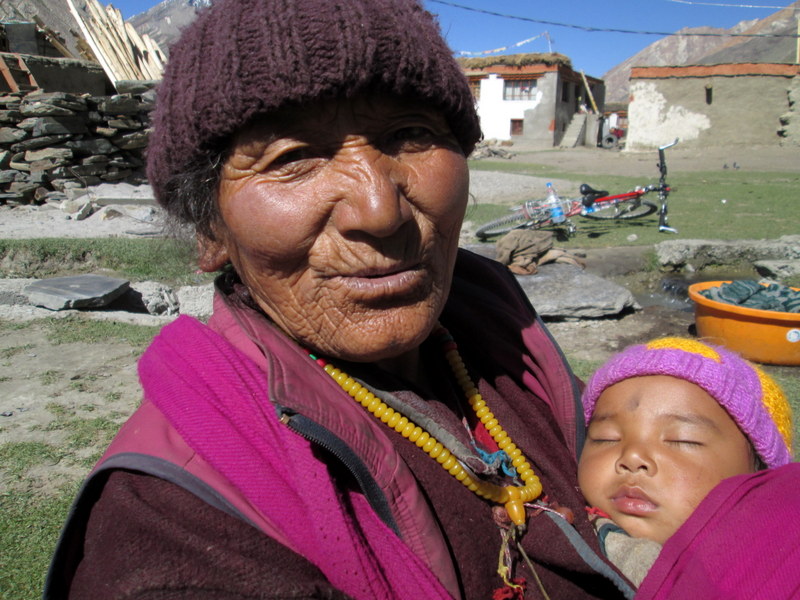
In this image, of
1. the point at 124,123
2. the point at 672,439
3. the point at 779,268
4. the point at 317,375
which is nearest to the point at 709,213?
the point at 779,268

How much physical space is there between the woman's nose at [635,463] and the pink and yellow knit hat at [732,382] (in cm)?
27

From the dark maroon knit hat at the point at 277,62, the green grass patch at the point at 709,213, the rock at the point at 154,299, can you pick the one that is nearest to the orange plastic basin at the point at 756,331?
the green grass patch at the point at 709,213

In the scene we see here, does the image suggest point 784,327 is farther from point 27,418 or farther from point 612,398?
point 27,418

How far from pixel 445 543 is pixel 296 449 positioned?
13.8 inches

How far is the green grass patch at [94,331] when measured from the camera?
4.82 metres

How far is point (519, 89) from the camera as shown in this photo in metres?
39.0

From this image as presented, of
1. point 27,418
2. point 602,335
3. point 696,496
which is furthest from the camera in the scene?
point 602,335

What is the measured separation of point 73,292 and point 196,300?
1050 millimetres

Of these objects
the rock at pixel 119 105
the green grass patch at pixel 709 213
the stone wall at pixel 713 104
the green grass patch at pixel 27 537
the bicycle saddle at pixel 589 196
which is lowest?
the green grass patch at pixel 27 537

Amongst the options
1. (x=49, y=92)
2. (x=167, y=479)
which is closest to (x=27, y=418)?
(x=167, y=479)

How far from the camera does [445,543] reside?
1.17 meters

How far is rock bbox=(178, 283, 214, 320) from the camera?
224 inches

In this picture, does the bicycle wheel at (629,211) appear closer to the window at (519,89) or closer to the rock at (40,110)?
the rock at (40,110)

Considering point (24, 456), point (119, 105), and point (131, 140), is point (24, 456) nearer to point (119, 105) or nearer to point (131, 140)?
point (131, 140)
